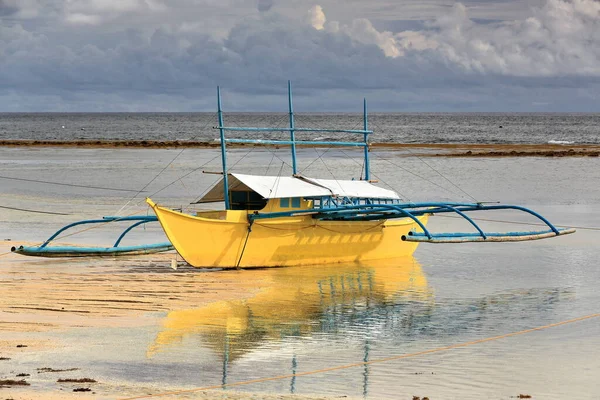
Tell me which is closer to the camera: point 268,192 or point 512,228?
point 268,192

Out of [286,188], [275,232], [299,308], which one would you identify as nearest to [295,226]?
[275,232]

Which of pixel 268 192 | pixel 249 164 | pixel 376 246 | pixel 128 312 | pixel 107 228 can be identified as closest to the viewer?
pixel 128 312

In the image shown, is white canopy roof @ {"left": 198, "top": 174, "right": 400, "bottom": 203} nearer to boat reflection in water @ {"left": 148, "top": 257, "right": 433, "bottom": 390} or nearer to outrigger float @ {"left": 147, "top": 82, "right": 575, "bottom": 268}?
outrigger float @ {"left": 147, "top": 82, "right": 575, "bottom": 268}

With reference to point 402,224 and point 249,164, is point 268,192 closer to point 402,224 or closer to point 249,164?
point 402,224

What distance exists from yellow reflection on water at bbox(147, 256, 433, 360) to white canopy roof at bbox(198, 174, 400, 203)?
61.2 inches

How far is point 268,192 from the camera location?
19484mm

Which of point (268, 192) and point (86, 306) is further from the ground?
point (268, 192)

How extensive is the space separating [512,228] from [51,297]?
46.0ft

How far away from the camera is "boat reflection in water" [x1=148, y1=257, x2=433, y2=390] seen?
43.8 feet

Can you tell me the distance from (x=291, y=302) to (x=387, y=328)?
2476 mm

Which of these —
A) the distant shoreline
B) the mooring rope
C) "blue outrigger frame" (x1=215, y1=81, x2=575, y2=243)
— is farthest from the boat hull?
the distant shoreline

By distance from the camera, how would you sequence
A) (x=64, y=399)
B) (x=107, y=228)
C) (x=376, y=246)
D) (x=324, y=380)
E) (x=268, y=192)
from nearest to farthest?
(x=64, y=399) < (x=324, y=380) < (x=268, y=192) < (x=376, y=246) < (x=107, y=228)

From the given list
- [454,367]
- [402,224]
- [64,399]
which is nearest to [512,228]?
[402,224]

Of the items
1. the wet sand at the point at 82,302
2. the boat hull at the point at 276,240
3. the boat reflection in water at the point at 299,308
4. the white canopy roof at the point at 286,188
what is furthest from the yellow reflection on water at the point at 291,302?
the white canopy roof at the point at 286,188
